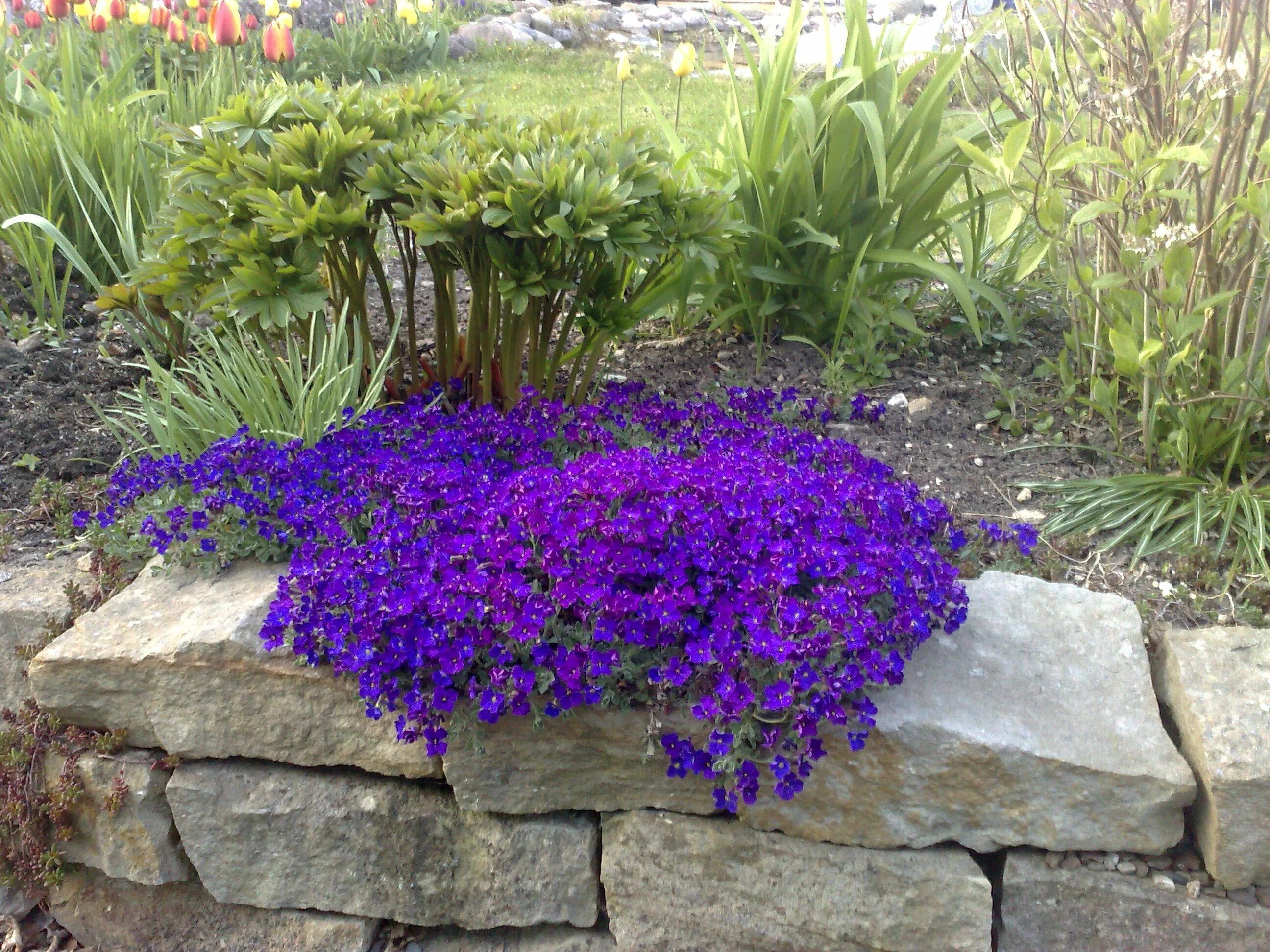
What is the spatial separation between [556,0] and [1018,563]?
48.1ft

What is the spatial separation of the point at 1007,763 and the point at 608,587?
0.79 m

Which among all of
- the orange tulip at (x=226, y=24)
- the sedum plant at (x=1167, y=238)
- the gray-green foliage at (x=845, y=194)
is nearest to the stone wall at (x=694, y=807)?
the sedum plant at (x=1167, y=238)

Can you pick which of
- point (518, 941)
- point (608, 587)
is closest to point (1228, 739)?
point (608, 587)

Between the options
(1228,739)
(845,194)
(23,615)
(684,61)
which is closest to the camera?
(1228,739)

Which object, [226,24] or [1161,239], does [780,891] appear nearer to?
[1161,239]

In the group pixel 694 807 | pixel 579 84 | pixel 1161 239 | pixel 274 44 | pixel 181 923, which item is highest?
pixel 274 44

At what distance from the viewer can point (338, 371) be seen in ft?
8.61

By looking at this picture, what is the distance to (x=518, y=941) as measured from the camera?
2.18 meters

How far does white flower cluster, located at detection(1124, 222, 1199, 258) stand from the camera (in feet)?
6.84

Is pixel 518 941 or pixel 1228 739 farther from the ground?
pixel 1228 739

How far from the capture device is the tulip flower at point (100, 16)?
481 cm

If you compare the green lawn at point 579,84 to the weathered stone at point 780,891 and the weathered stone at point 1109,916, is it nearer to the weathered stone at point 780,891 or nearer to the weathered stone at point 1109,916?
the weathered stone at point 780,891

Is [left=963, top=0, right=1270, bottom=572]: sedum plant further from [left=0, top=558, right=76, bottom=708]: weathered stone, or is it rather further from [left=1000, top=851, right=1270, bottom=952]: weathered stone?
[left=0, top=558, right=76, bottom=708]: weathered stone

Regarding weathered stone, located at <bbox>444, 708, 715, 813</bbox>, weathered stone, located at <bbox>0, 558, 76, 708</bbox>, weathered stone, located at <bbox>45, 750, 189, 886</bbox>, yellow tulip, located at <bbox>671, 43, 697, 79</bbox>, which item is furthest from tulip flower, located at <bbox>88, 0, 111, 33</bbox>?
weathered stone, located at <bbox>444, 708, 715, 813</bbox>
